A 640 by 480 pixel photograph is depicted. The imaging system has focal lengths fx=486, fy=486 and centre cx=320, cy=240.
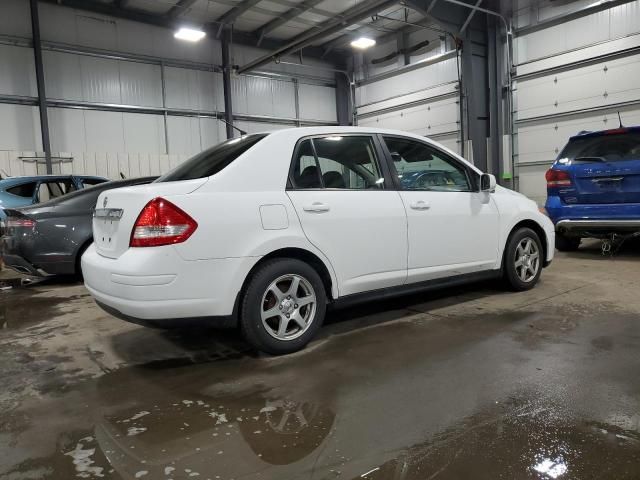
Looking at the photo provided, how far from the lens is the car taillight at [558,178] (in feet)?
20.5

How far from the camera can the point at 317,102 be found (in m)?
17.4

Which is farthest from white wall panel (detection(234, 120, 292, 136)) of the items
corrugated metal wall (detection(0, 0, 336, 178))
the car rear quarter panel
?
the car rear quarter panel

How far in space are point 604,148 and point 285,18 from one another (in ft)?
34.4

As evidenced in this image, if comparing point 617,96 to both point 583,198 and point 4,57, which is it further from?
point 4,57

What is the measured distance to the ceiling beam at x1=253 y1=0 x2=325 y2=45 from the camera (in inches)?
507

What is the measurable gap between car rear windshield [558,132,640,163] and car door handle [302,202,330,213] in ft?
14.6

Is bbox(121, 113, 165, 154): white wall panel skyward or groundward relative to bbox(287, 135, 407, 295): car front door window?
skyward

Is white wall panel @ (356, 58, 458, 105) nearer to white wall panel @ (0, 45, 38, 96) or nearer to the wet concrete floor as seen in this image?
white wall panel @ (0, 45, 38, 96)

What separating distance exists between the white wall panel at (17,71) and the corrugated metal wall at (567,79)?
12211mm

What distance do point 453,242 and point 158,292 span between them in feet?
7.87

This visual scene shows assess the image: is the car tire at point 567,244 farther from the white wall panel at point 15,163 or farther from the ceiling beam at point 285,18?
the white wall panel at point 15,163

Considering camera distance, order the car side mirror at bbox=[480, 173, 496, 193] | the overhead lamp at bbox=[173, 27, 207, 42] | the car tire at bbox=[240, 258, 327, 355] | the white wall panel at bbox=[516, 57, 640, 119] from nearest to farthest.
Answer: the car tire at bbox=[240, 258, 327, 355] < the car side mirror at bbox=[480, 173, 496, 193] < the white wall panel at bbox=[516, 57, 640, 119] < the overhead lamp at bbox=[173, 27, 207, 42]

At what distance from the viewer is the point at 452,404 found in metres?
2.39

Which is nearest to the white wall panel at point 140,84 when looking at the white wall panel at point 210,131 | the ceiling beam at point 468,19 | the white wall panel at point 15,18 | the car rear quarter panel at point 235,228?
the white wall panel at point 210,131
